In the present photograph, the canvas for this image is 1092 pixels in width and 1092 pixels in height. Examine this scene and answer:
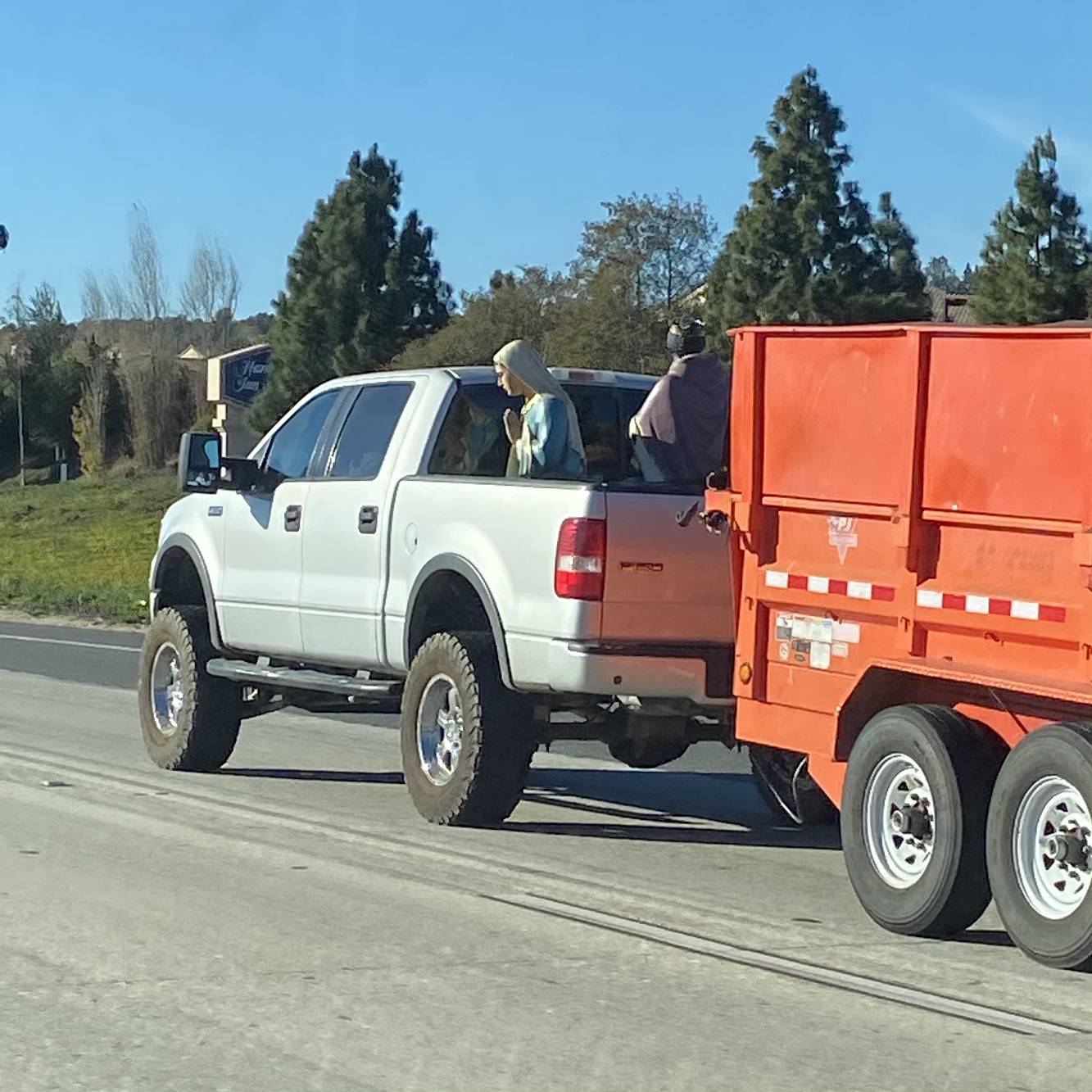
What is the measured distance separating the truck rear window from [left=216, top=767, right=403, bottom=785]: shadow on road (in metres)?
2.21

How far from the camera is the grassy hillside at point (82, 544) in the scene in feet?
99.4

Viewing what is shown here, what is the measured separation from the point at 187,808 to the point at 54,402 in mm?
71875

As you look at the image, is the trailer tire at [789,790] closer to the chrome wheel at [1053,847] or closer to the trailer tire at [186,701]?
the chrome wheel at [1053,847]

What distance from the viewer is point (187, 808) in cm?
1026

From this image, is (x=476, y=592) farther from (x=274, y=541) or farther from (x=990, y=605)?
(x=990, y=605)

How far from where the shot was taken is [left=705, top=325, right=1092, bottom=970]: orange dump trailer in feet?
21.9

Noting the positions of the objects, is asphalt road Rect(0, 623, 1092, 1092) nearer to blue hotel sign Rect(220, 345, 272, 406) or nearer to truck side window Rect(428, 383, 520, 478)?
truck side window Rect(428, 383, 520, 478)

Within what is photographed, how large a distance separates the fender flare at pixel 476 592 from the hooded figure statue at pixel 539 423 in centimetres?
57

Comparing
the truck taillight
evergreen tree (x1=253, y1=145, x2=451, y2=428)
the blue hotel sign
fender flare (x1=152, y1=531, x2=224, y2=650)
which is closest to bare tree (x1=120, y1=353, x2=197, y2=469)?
the blue hotel sign

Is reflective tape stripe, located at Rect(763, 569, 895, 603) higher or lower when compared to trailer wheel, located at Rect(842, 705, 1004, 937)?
higher

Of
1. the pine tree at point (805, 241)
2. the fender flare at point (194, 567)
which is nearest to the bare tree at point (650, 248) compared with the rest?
the pine tree at point (805, 241)

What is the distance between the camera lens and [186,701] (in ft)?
38.2

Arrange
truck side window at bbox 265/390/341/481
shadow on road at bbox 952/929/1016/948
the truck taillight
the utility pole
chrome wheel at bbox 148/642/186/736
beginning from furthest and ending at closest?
the utility pole → chrome wheel at bbox 148/642/186/736 → truck side window at bbox 265/390/341/481 → the truck taillight → shadow on road at bbox 952/929/1016/948

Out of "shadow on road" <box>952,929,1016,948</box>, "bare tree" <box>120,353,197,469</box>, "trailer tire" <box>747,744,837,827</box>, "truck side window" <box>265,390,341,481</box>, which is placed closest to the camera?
"shadow on road" <box>952,929,1016,948</box>
